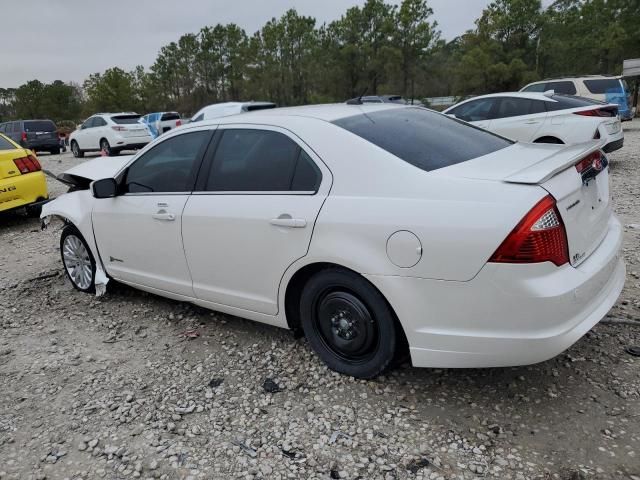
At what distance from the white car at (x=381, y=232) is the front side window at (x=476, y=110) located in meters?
6.22

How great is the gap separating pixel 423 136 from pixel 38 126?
78.7 ft

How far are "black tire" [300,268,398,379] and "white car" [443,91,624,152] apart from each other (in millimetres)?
6178

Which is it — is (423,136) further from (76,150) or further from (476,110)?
(76,150)

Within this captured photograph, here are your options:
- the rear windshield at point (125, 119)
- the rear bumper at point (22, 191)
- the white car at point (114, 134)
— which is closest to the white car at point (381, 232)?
the rear bumper at point (22, 191)

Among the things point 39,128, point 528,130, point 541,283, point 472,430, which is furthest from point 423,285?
point 39,128

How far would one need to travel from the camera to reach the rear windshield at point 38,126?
22.6m

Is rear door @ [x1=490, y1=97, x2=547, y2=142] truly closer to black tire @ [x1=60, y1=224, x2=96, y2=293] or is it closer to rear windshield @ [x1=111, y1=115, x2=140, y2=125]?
black tire @ [x1=60, y1=224, x2=96, y2=293]

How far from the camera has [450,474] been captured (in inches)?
92.3

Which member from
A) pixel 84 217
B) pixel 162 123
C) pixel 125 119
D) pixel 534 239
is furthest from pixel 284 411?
pixel 162 123

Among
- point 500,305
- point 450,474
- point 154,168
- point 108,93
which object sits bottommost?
point 450,474

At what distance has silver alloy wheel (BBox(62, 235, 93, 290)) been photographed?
4.75 m

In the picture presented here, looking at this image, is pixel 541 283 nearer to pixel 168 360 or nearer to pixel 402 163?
pixel 402 163

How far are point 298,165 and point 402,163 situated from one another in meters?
0.65

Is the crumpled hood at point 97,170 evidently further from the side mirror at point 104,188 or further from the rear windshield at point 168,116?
the rear windshield at point 168,116
